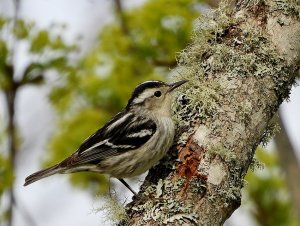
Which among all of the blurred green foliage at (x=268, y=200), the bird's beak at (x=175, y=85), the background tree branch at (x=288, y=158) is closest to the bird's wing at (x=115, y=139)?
the bird's beak at (x=175, y=85)

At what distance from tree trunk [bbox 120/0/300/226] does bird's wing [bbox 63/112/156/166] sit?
611mm

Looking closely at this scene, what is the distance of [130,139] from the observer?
5.14 m

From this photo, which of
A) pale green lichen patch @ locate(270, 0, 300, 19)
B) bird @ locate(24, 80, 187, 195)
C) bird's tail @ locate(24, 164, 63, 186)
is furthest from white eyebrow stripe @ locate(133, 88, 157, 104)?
pale green lichen patch @ locate(270, 0, 300, 19)

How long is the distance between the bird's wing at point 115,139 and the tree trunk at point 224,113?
0.61 metres

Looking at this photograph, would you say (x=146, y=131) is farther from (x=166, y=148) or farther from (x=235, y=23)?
(x=235, y=23)

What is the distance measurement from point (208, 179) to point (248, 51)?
0.88 metres

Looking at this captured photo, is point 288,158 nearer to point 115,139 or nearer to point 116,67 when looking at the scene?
point 116,67

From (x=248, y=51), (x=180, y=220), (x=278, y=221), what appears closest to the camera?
(x=180, y=220)

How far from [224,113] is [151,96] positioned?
4.55 ft

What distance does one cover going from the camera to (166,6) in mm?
7527

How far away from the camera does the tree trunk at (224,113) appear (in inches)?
154

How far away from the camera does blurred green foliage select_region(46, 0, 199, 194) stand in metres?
7.40

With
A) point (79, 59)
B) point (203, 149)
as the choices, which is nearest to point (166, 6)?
point (79, 59)

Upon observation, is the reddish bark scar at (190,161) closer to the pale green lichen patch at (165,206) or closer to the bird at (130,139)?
the pale green lichen patch at (165,206)
